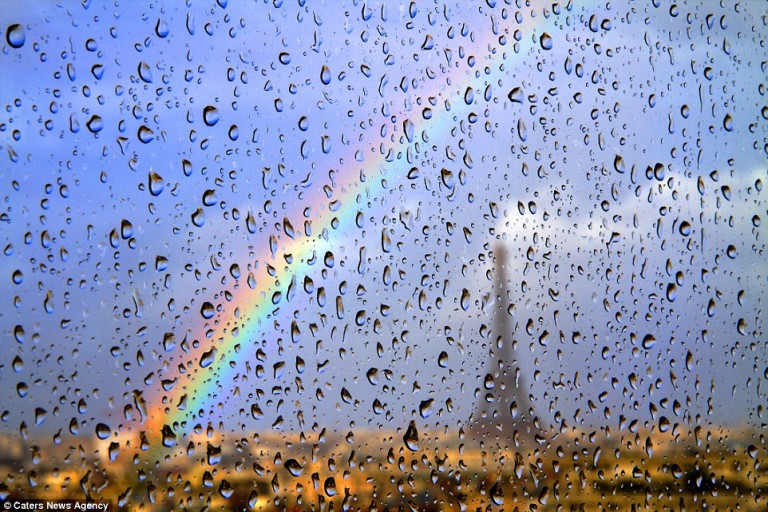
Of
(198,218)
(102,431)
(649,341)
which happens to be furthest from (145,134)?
(649,341)

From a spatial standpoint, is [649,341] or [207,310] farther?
[649,341]

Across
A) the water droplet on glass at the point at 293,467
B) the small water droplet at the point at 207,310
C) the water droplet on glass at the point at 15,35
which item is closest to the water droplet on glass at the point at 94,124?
the water droplet on glass at the point at 15,35

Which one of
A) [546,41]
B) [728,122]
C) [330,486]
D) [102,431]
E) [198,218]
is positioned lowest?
[330,486]

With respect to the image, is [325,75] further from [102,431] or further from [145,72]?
[102,431]

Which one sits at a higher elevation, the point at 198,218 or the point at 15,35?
the point at 15,35

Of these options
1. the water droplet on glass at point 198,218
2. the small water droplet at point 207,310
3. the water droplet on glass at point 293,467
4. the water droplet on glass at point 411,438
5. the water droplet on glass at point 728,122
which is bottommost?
the water droplet on glass at point 293,467

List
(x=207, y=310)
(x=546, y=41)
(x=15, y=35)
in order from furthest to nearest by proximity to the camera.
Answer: (x=546, y=41), (x=207, y=310), (x=15, y=35)

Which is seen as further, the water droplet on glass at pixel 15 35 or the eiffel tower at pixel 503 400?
the eiffel tower at pixel 503 400

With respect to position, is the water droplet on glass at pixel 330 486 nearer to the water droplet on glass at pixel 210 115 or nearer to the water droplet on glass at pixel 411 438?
the water droplet on glass at pixel 411 438
